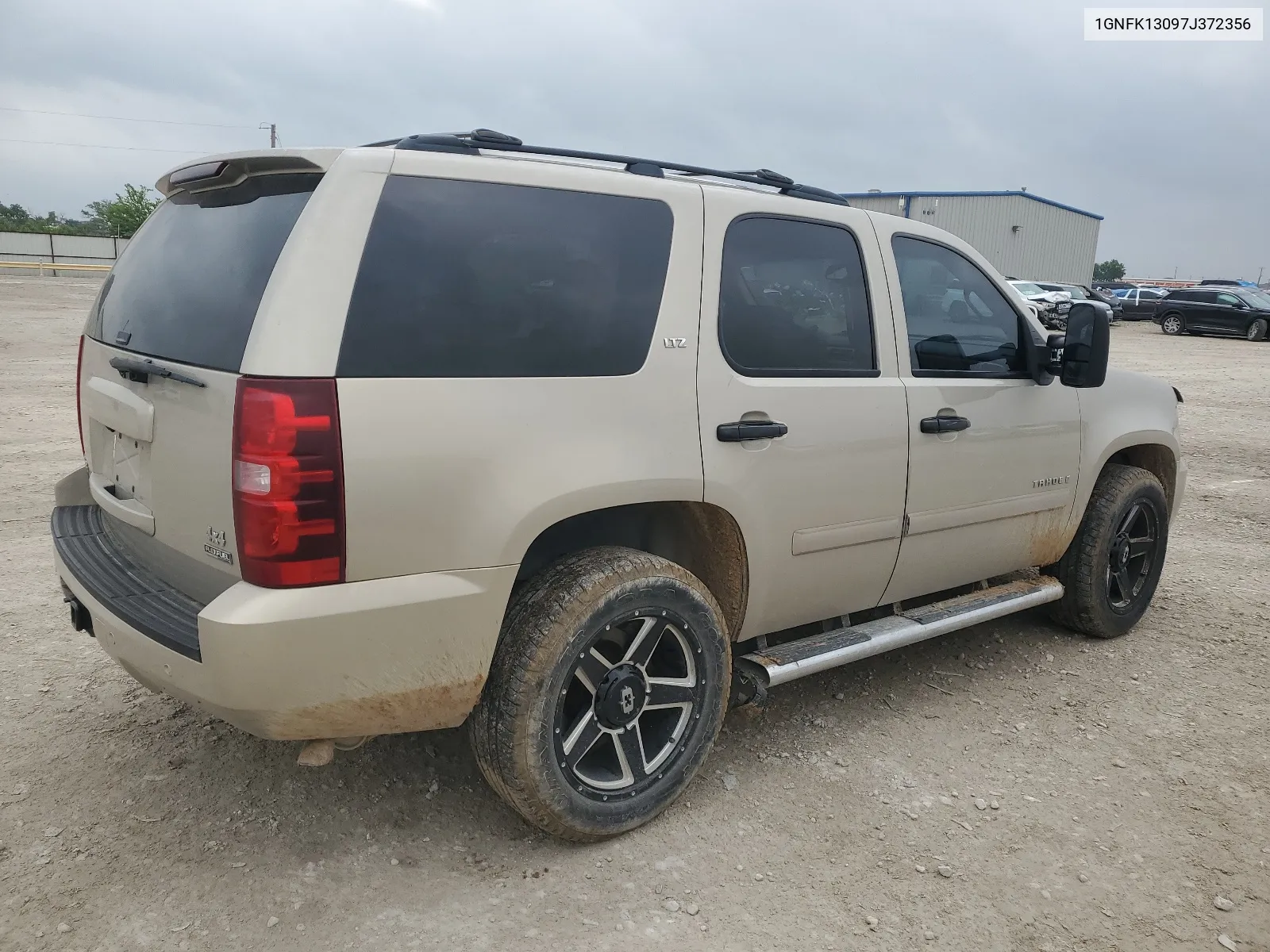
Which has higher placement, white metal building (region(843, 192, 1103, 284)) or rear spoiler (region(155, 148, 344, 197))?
white metal building (region(843, 192, 1103, 284))

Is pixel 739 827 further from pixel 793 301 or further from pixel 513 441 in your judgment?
pixel 793 301

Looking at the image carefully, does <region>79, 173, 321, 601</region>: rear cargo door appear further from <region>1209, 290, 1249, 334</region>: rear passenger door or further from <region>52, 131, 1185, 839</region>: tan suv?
<region>1209, 290, 1249, 334</region>: rear passenger door

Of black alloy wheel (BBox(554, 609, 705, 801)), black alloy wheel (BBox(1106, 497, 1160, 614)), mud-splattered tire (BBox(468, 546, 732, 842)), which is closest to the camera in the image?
mud-splattered tire (BBox(468, 546, 732, 842))

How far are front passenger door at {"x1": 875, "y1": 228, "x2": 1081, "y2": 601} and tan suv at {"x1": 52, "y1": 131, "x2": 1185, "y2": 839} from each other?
2 cm

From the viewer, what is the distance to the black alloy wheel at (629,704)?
280 centimetres

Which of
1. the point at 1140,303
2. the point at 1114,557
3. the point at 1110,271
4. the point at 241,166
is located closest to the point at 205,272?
the point at 241,166

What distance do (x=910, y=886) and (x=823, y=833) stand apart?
320 mm

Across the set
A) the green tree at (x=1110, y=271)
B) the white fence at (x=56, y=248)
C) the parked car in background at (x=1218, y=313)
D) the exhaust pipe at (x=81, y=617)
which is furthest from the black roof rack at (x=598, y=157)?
the green tree at (x=1110, y=271)

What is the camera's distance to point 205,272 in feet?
8.71

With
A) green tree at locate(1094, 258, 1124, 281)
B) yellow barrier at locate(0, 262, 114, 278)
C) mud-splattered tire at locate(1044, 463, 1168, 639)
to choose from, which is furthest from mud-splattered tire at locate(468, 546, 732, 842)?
green tree at locate(1094, 258, 1124, 281)

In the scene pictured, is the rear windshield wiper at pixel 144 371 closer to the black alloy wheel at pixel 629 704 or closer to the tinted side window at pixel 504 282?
the tinted side window at pixel 504 282

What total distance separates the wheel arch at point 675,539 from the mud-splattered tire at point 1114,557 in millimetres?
2131

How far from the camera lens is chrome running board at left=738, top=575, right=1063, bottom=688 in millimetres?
3248

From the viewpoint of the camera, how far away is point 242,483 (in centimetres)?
224
